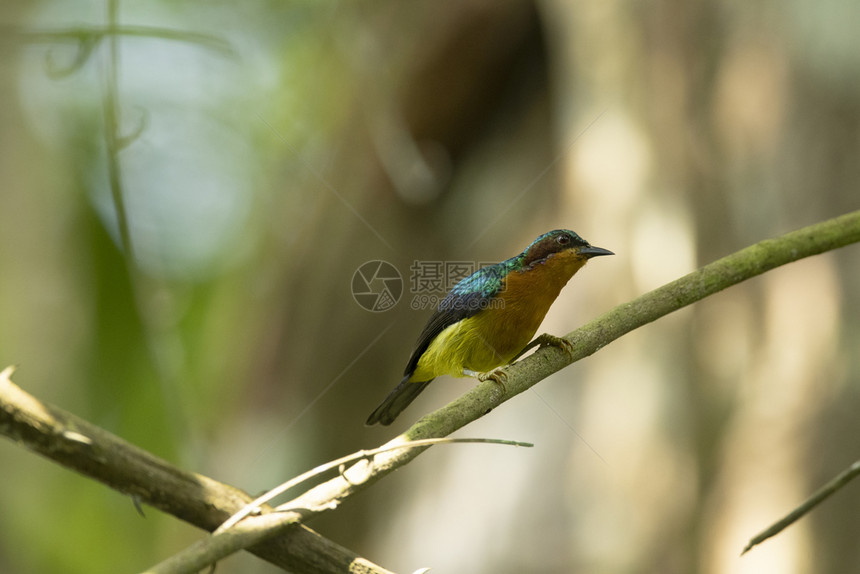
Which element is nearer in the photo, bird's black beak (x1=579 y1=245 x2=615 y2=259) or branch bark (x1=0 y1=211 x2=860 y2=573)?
branch bark (x1=0 y1=211 x2=860 y2=573)

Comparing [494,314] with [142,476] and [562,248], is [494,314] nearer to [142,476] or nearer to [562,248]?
[562,248]

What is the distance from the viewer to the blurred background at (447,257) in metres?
5.50

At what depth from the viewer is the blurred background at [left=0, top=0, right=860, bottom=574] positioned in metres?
5.50

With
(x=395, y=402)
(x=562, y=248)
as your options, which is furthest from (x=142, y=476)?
(x=395, y=402)

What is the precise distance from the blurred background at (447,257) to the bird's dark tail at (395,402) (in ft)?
2.08

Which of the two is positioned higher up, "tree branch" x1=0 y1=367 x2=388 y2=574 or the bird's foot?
the bird's foot

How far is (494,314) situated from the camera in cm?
399

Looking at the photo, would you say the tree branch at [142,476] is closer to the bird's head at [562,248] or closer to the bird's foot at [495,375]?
the bird's foot at [495,375]

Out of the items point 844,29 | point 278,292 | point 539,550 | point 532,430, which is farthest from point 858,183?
point 278,292

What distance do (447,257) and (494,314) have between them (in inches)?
130

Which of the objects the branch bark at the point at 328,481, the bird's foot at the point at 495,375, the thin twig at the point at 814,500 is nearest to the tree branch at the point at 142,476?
the branch bark at the point at 328,481

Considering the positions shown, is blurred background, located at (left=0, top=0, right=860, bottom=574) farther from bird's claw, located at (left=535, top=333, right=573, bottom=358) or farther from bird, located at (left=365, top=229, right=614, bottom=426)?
bird's claw, located at (left=535, top=333, right=573, bottom=358)

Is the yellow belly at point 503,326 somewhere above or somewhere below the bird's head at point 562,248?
below

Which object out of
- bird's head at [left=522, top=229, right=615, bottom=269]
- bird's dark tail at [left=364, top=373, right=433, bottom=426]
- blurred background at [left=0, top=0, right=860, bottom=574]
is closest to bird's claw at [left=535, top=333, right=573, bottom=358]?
bird's head at [left=522, top=229, right=615, bottom=269]
